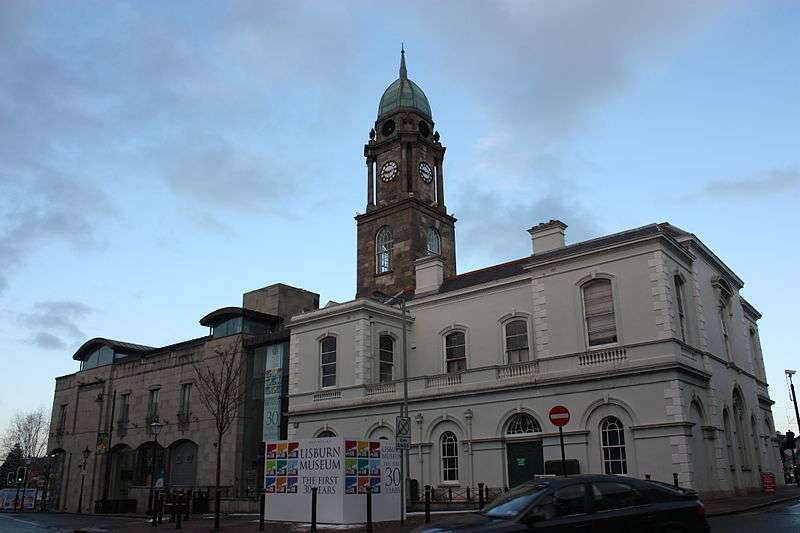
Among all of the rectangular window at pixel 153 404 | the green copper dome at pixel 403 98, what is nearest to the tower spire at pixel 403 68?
the green copper dome at pixel 403 98

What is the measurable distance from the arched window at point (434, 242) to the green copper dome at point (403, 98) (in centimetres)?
988

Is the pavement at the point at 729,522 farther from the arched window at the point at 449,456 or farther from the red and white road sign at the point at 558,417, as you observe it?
the arched window at the point at 449,456

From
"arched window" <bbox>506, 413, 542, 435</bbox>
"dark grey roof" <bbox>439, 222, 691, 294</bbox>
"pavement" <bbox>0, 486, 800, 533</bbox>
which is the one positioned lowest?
"pavement" <bbox>0, 486, 800, 533</bbox>

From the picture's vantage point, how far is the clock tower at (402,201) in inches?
1850

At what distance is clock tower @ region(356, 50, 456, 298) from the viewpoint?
1850 inches

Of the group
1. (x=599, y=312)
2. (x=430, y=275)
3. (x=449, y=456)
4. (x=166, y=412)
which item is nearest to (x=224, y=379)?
(x=166, y=412)

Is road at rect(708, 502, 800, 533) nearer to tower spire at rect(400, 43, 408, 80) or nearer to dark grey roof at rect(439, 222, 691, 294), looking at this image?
dark grey roof at rect(439, 222, 691, 294)

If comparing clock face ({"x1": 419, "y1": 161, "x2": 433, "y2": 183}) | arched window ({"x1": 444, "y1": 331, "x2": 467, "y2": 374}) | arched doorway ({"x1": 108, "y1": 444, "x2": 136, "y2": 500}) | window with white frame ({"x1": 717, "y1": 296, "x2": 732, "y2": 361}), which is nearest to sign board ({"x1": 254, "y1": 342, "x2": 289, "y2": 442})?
arched window ({"x1": 444, "y1": 331, "x2": 467, "y2": 374})

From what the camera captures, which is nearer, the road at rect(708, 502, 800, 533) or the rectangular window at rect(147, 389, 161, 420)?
the road at rect(708, 502, 800, 533)

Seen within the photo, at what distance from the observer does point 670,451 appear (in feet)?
76.7

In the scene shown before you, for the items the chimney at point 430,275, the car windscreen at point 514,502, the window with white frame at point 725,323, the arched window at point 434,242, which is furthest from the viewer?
the arched window at point 434,242

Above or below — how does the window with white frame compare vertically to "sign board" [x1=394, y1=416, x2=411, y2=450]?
above

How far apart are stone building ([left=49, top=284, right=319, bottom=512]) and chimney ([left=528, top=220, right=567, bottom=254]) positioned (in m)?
16.8

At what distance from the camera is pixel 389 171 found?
50.2 metres
